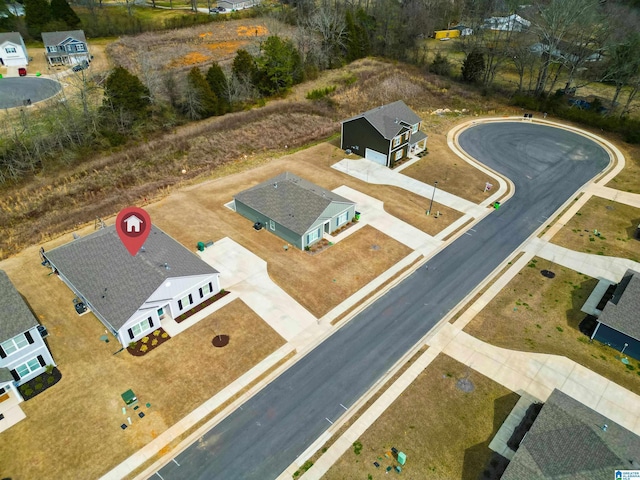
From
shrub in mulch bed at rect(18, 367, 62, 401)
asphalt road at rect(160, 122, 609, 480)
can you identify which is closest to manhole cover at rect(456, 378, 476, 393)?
asphalt road at rect(160, 122, 609, 480)

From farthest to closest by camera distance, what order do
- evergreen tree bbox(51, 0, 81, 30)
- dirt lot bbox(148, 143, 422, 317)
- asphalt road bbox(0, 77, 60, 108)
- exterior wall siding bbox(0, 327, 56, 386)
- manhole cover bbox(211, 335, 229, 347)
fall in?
evergreen tree bbox(51, 0, 81, 30)
asphalt road bbox(0, 77, 60, 108)
dirt lot bbox(148, 143, 422, 317)
manhole cover bbox(211, 335, 229, 347)
exterior wall siding bbox(0, 327, 56, 386)

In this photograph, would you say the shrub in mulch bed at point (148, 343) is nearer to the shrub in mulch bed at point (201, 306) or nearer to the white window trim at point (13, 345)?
the shrub in mulch bed at point (201, 306)

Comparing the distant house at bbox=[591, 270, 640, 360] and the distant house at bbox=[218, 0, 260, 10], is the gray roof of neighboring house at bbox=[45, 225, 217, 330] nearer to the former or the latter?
the distant house at bbox=[591, 270, 640, 360]

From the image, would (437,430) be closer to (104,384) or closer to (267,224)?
(104,384)

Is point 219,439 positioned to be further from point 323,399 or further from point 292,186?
point 292,186

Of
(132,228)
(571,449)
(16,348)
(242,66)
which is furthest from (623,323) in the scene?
(242,66)

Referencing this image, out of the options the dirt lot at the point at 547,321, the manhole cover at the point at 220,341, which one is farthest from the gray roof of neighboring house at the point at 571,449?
the manhole cover at the point at 220,341
